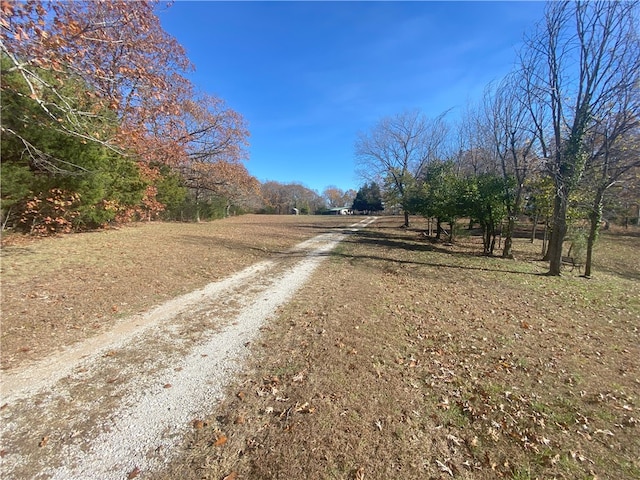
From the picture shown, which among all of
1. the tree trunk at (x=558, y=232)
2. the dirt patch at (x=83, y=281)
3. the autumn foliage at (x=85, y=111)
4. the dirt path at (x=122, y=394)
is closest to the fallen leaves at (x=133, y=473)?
the dirt path at (x=122, y=394)

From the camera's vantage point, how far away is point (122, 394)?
3.24 metres

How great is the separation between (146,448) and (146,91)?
25.4 ft

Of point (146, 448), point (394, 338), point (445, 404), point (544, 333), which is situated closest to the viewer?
point (146, 448)

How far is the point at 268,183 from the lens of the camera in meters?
85.4

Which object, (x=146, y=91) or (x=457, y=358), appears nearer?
(x=457, y=358)

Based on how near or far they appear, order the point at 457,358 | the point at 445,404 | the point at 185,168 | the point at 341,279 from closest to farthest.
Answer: the point at 445,404 < the point at 457,358 < the point at 341,279 < the point at 185,168

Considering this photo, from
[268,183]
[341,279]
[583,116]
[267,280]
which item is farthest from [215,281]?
[268,183]

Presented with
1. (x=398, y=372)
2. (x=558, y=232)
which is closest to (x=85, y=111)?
(x=398, y=372)

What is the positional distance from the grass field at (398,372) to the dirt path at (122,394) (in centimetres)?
29

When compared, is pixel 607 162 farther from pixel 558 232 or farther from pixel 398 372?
pixel 398 372

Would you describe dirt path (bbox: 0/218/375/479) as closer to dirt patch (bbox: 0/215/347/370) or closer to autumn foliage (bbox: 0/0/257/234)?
dirt patch (bbox: 0/215/347/370)

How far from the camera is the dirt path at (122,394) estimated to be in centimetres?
246

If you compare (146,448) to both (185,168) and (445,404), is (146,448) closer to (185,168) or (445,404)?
(445,404)

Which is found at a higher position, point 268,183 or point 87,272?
point 268,183
